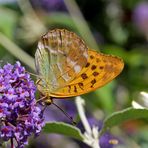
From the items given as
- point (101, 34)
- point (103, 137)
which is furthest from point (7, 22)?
point (101, 34)

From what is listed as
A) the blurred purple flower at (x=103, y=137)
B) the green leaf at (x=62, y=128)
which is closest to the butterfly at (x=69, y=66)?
the green leaf at (x=62, y=128)

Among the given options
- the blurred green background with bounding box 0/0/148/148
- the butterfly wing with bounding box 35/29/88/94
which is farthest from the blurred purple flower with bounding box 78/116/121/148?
the butterfly wing with bounding box 35/29/88/94

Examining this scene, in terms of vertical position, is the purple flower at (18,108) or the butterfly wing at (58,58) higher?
the butterfly wing at (58,58)

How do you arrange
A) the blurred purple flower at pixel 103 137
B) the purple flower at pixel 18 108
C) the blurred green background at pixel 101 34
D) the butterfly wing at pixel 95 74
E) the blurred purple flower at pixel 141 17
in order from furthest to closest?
the blurred purple flower at pixel 141 17 → the blurred green background at pixel 101 34 → the blurred purple flower at pixel 103 137 → the butterfly wing at pixel 95 74 → the purple flower at pixel 18 108

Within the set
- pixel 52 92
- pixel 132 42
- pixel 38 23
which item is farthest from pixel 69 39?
pixel 132 42

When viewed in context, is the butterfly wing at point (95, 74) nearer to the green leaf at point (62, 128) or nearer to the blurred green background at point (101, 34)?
the green leaf at point (62, 128)
